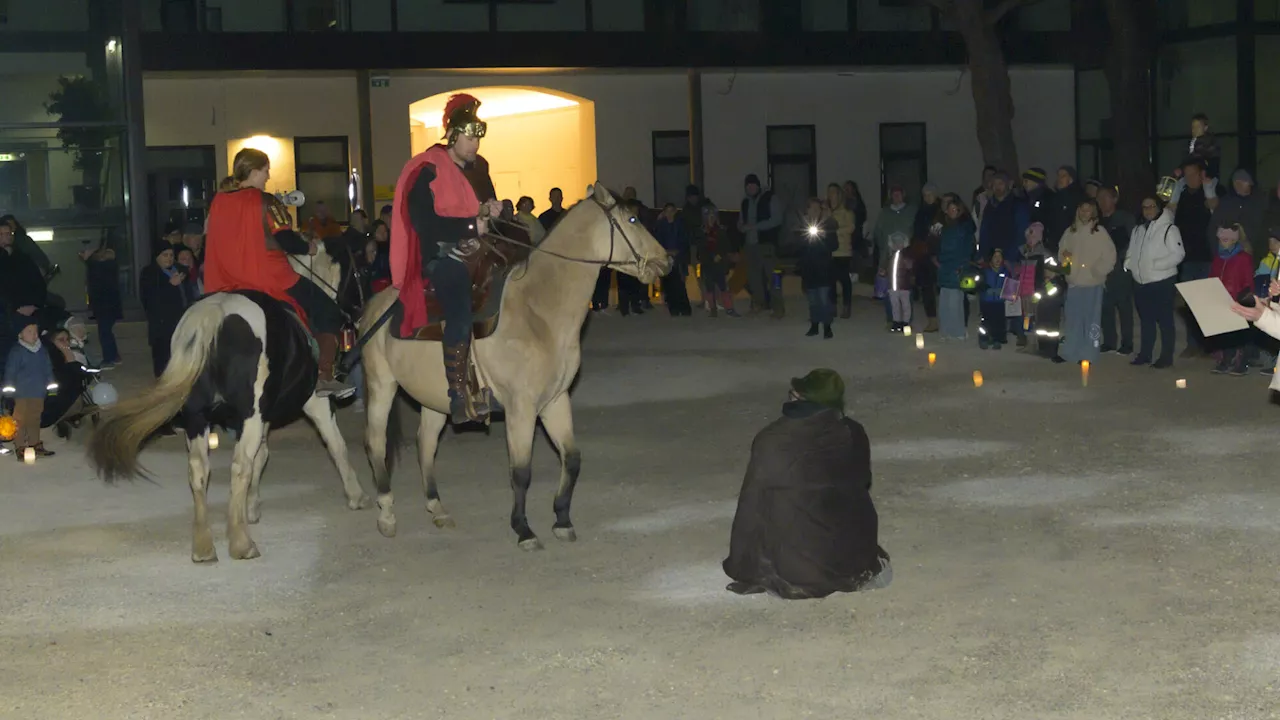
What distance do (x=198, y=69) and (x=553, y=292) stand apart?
21958 millimetres

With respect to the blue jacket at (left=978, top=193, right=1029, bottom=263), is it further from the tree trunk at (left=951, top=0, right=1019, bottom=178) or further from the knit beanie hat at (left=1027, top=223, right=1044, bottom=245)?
the tree trunk at (left=951, top=0, right=1019, bottom=178)

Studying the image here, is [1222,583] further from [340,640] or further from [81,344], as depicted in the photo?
[81,344]

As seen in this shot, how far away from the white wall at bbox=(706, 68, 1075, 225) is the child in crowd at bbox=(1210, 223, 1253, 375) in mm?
18183

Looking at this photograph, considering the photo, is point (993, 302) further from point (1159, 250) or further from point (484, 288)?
point (484, 288)

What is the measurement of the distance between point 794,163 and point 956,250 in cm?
1630

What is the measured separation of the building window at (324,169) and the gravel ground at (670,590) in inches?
718

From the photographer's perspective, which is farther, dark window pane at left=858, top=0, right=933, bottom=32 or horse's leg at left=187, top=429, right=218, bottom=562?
dark window pane at left=858, top=0, right=933, bottom=32

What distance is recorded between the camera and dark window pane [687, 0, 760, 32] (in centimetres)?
3400

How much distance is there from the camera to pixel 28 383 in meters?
13.8

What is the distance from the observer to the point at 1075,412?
14359 mm

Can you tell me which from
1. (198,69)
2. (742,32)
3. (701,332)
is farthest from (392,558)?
(742,32)

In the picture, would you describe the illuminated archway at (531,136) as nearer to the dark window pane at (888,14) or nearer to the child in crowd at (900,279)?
the dark window pane at (888,14)

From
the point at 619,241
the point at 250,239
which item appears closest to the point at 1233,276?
the point at 619,241

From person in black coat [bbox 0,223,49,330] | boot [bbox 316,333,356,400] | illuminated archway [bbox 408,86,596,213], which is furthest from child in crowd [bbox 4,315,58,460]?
illuminated archway [bbox 408,86,596,213]
